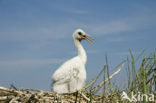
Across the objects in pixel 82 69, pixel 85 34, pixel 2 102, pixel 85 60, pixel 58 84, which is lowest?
pixel 2 102

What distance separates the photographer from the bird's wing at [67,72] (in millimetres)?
5254

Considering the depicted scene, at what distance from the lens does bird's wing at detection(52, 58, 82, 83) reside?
5.25 metres

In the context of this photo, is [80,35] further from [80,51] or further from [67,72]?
[67,72]

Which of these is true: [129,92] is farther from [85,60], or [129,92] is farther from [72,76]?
[85,60]

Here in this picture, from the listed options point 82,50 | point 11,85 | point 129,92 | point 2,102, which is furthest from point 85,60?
point 129,92

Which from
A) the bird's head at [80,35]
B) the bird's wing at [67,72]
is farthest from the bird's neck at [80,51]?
the bird's wing at [67,72]

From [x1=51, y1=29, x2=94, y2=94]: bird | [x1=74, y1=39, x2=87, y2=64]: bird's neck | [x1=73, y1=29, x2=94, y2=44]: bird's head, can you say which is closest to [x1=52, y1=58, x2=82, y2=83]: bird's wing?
[x1=51, y1=29, x2=94, y2=94]: bird

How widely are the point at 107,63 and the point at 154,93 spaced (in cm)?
52

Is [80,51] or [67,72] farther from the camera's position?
[80,51]

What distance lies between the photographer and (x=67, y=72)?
5.28m

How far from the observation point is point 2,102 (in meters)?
2.26

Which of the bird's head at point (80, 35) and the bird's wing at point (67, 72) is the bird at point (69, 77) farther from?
the bird's head at point (80, 35)

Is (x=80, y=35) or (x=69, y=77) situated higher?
(x=80, y=35)

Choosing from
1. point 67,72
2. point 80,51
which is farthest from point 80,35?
point 67,72
